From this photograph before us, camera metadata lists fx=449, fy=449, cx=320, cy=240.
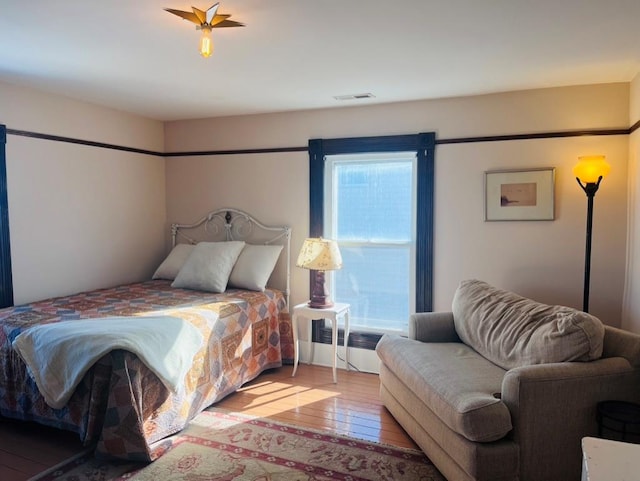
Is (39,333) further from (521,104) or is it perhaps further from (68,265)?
(521,104)

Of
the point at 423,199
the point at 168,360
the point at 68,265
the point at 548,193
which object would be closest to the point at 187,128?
the point at 68,265

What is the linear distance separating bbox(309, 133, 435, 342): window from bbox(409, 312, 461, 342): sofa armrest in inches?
23.6

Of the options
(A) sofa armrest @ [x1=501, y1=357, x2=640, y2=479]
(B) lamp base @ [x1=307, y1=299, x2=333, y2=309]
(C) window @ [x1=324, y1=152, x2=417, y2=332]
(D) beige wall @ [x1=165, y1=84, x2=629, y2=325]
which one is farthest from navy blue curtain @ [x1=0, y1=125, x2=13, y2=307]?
(A) sofa armrest @ [x1=501, y1=357, x2=640, y2=479]

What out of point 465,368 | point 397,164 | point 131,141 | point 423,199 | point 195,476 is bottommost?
point 195,476

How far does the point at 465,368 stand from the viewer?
8.59ft

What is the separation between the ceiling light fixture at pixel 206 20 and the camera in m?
2.10

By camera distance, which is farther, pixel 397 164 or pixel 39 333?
pixel 397 164

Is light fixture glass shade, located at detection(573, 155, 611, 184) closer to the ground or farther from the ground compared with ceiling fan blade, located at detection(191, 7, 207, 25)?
closer to the ground

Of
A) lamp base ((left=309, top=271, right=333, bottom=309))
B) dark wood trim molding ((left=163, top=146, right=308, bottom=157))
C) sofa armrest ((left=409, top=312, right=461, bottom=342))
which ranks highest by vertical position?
dark wood trim molding ((left=163, top=146, right=308, bottom=157))

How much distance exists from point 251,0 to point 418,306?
9.07 feet

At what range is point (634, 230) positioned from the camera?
3.15 meters

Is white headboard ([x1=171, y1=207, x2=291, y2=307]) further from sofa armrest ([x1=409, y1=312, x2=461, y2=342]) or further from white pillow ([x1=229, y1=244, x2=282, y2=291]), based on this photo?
sofa armrest ([x1=409, y1=312, x2=461, y2=342])

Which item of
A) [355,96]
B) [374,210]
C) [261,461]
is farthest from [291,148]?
[261,461]

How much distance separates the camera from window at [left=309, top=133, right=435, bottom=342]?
3854mm
